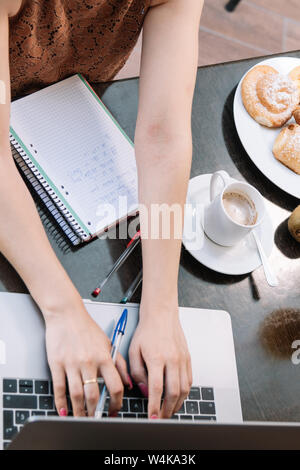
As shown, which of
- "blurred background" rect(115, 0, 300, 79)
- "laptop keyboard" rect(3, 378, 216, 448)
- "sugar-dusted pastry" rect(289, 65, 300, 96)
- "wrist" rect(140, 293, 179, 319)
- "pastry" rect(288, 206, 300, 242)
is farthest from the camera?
"blurred background" rect(115, 0, 300, 79)

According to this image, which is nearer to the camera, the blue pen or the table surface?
the blue pen

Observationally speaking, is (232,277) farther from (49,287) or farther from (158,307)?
(49,287)

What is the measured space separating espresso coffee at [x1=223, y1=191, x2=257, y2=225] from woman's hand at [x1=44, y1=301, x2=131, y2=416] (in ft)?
0.94

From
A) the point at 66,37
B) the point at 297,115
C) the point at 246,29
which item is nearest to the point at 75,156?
the point at 66,37

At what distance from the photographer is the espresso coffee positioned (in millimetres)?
774

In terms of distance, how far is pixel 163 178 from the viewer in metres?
0.75

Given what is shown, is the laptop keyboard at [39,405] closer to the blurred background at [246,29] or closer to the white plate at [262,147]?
the white plate at [262,147]

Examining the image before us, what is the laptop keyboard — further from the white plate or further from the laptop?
the white plate

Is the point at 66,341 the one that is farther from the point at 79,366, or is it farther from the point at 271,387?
the point at 271,387

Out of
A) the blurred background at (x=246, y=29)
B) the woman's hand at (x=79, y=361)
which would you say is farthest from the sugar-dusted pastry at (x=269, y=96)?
the blurred background at (x=246, y=29)

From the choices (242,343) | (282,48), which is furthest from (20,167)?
(282,48)

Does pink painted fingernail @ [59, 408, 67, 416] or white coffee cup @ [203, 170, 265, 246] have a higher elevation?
white coffee cup @ [203, 170, 265, 246]

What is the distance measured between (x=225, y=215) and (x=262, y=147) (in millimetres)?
224

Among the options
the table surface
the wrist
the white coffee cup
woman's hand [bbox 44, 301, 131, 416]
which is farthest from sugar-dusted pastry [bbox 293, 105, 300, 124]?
woman's hand [bbox 44, 301, 131, 416]
